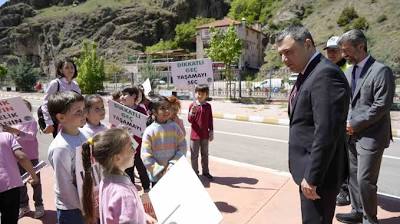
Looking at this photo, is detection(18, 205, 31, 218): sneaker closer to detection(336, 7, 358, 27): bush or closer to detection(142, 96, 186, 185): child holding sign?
detection(142, 96, 186, 185): child holding sign

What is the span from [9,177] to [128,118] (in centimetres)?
160

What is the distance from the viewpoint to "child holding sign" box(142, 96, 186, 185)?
399 centimetres

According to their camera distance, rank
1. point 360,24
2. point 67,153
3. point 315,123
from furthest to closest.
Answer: point 360,24
point 67,153
point 315,123

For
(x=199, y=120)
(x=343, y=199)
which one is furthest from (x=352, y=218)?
(x=199, y=120)

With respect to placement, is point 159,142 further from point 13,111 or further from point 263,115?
point 263,115

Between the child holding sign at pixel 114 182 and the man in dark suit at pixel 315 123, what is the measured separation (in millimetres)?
1205

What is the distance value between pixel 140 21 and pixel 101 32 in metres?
11.1

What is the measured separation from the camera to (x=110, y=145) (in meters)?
2.43

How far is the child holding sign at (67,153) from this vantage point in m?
2.90

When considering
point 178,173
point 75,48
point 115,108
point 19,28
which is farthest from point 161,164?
point 19,28

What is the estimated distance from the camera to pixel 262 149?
9.01 metres

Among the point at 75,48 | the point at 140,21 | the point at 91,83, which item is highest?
the point at 140,21

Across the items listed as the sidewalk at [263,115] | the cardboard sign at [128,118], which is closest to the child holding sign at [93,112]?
the cardboard sign at [128,118]

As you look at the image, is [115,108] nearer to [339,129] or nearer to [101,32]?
[339,129]
